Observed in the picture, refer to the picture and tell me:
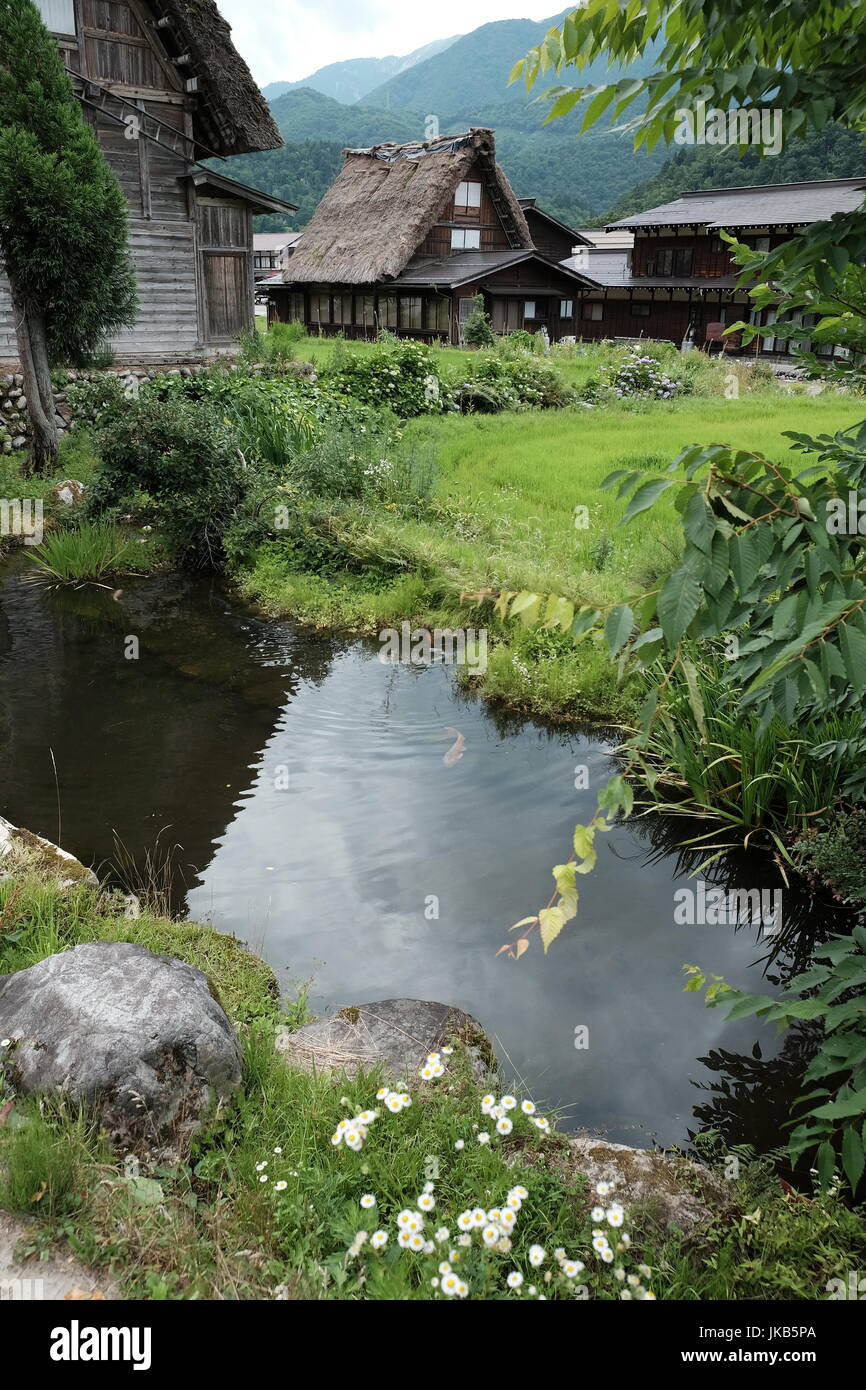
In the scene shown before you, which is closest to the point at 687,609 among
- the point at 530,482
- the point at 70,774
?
the point at 70,774

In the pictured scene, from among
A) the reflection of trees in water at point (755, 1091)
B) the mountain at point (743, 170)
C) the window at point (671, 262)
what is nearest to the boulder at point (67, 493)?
Answer: the reflection of trees in water at point (755, 1091)

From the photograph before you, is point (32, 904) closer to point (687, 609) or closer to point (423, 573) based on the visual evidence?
point (687, 609)

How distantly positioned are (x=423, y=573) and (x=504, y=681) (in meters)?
2.35

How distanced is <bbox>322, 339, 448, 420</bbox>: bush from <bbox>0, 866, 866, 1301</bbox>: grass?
51.9 feet

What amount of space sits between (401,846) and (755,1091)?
271 cm

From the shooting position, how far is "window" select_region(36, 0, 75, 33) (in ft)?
51.8

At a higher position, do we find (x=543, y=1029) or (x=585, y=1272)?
(x=585, y=1272)

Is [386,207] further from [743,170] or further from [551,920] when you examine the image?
[551,920]

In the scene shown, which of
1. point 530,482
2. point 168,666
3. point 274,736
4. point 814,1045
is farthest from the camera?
point 530,482

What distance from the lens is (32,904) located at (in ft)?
15.6

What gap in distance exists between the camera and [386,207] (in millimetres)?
37625

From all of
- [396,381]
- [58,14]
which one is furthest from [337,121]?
→ [396,381]

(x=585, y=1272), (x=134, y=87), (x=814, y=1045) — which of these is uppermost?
(x=134, y=87)

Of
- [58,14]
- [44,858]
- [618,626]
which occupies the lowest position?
[44,858]
